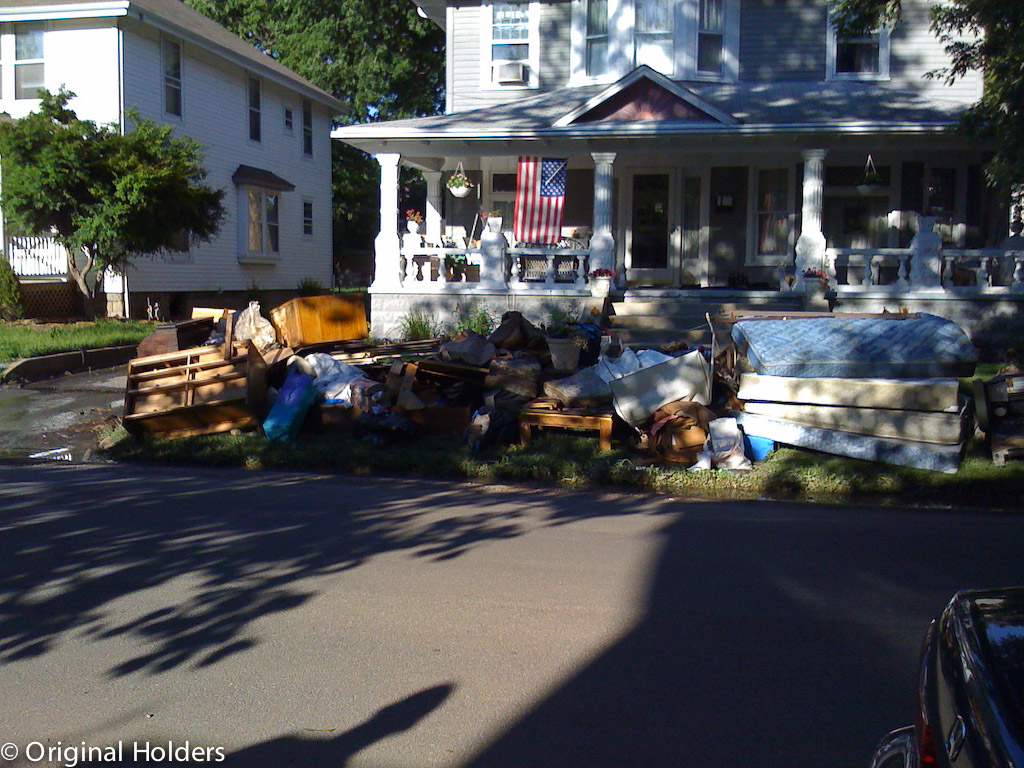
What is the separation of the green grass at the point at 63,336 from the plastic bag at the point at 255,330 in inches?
210

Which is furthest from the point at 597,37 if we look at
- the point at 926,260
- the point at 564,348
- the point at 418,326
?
the point at 564,348

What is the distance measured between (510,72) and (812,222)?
7.36 meters

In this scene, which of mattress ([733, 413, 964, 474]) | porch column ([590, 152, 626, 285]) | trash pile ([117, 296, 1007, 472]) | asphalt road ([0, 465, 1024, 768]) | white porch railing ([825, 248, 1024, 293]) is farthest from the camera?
porch column ([590, 152, 626, 285])

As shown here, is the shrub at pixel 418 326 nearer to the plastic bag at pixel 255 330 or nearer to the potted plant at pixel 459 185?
the potted plant at pixel 459 185

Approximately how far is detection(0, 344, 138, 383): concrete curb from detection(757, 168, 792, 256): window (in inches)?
507

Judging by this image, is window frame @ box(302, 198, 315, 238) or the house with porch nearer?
the house with porch

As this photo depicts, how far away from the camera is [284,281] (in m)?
31.5

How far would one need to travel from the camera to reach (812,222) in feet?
57.5

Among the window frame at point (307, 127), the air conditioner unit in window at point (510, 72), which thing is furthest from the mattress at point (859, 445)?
the window frame at point (307, 127)

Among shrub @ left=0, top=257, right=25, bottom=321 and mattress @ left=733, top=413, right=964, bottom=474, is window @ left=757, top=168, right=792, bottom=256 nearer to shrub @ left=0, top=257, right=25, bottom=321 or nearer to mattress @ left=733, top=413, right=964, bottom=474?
mattress @ left=733, top=413, right=964, bottom=474

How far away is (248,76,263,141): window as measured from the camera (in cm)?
2916

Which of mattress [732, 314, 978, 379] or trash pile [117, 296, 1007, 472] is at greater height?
mattress [732, 314, 978, 379]

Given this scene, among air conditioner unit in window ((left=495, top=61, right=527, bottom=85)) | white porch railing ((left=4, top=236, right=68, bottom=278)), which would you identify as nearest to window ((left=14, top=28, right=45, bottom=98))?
white porch railing ((left=4, top=236, right=68, bottom=278))

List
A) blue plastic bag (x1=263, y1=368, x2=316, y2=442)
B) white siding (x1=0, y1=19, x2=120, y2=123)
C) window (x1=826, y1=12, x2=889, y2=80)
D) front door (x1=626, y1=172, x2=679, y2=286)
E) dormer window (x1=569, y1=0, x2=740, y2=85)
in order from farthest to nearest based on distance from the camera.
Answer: white siding (x1=0, y1=19, x2=120, y2=123), front door (x1=626, y1=172, x2=679, y2=286), window (x1=826, y1=12, x2=889, y2=80), dormer window (x1=569, y1=0, x2=740, y2=85), blue plastic bag (x1=263, y1=368, x2=316, y2=442)
